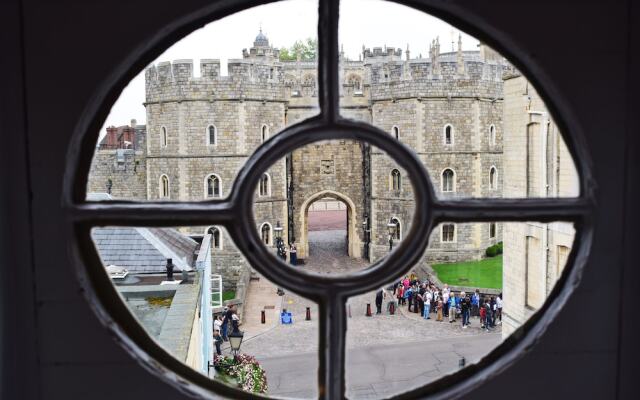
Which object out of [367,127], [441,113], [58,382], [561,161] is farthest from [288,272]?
[441,113]

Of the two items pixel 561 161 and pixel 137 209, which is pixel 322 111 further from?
pixel 561 161

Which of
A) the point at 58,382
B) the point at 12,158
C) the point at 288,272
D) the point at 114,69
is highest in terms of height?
the point at 114,69

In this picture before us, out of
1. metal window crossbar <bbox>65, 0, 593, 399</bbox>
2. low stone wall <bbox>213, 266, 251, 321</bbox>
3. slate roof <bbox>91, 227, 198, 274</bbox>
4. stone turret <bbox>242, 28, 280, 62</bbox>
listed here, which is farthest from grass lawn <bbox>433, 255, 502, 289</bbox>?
metal window crossbar <bbox>65, 0, 593, 399</bbox>

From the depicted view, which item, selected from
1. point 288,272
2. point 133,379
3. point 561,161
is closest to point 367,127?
point 288,272

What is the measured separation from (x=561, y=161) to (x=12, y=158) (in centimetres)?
734

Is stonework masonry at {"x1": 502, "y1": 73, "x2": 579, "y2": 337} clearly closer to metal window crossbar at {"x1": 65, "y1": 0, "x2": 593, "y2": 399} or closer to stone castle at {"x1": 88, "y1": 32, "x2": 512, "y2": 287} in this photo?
stone castle at {"x1": 88, "y1": 32, "x2": 512, "y2": 287}

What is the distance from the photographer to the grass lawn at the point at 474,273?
1238 cm

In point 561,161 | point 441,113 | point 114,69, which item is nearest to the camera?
point 114,69

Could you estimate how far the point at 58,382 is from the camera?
887mm

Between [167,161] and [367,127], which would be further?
[167,161]

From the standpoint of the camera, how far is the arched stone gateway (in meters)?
15.2

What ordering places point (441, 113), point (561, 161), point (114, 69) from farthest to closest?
point (441, 113) → point (561, 161) → point (114, 69)

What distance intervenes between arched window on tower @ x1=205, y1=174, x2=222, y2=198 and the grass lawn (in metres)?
4.61

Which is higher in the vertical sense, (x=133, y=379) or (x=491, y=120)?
(x=491, y=120)
